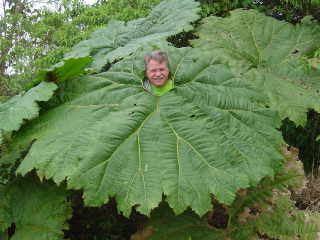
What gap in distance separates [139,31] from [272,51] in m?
1.17

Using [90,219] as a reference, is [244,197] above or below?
above

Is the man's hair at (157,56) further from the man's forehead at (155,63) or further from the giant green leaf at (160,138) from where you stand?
the giant green leaf at (160,138)

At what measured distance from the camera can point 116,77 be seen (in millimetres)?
2496

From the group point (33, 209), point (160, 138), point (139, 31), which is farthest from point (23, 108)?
point (139, 31)

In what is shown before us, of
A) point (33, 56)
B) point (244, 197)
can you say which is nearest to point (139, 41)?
point (244, 197)

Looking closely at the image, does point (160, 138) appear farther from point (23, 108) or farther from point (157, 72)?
point (23, 108)

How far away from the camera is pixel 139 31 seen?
11.2ft

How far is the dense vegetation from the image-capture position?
1966mm

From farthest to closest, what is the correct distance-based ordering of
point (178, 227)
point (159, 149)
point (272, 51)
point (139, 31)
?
point (139, 31), point (272, 51), point (178, 227), point (159, 149)

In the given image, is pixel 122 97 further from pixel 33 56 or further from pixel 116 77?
pixel 33 56

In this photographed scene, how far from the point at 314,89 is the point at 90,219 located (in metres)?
1.98

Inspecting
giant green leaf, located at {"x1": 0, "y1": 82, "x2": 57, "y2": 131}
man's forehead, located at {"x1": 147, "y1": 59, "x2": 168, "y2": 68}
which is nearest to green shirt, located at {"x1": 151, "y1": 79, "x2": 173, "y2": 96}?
man's forehead, located at {"x1": 147, "y1": 59, "x2": 168, "y2": 68}

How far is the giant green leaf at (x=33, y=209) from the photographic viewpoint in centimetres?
230

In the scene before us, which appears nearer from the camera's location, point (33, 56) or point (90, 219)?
point (90, 219)
